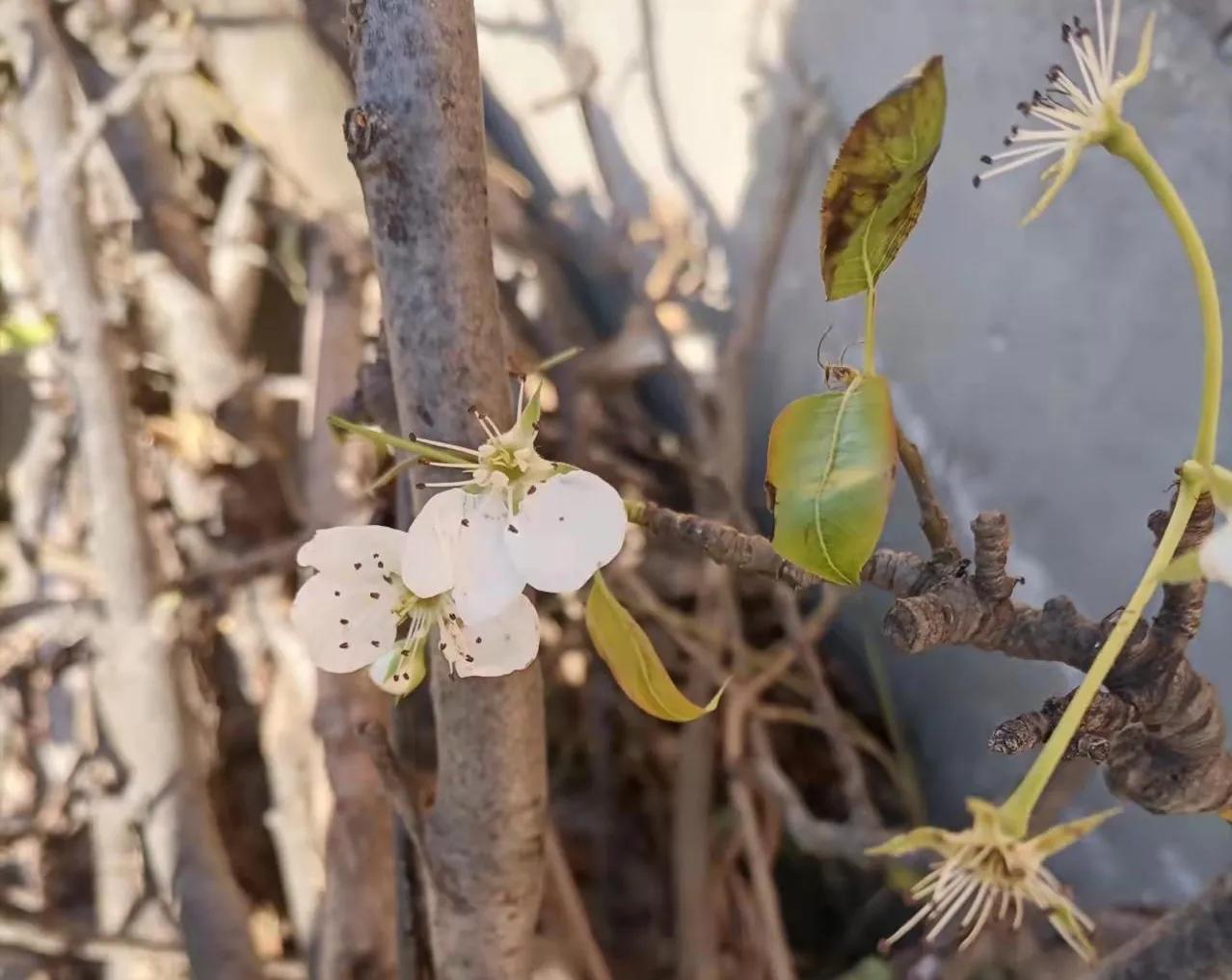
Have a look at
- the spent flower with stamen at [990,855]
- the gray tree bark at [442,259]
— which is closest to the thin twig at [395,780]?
the gray tree bark at [442,259]

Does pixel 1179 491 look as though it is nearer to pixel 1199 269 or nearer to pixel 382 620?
pixel 1199 269

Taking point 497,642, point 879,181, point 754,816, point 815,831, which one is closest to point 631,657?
point 497,642

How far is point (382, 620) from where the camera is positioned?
1.03 ft

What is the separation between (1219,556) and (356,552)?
0.22m

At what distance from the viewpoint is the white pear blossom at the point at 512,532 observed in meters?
0.26

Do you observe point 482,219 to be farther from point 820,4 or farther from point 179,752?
point 179,752

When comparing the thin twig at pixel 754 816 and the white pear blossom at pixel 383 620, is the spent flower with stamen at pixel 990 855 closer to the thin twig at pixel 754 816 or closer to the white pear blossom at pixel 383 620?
the white pear blossom at pixel 383 620

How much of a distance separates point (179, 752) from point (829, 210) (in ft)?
2.09

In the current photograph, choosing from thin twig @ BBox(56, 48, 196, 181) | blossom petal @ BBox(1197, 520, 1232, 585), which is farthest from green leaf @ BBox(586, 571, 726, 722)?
thin twig @ BBox(56, 48, 196, 181)

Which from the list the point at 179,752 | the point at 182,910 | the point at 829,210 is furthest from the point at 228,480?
the point at 829,210

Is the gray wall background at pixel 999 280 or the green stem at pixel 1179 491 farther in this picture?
the gray wall background at pixel 999 280

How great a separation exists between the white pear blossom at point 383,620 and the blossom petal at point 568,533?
0.03 metres

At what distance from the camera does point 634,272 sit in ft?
2.70

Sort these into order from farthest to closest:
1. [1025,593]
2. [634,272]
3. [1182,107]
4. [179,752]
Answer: [634,272] → [179,752] → [1025,593] → [1182,107]
